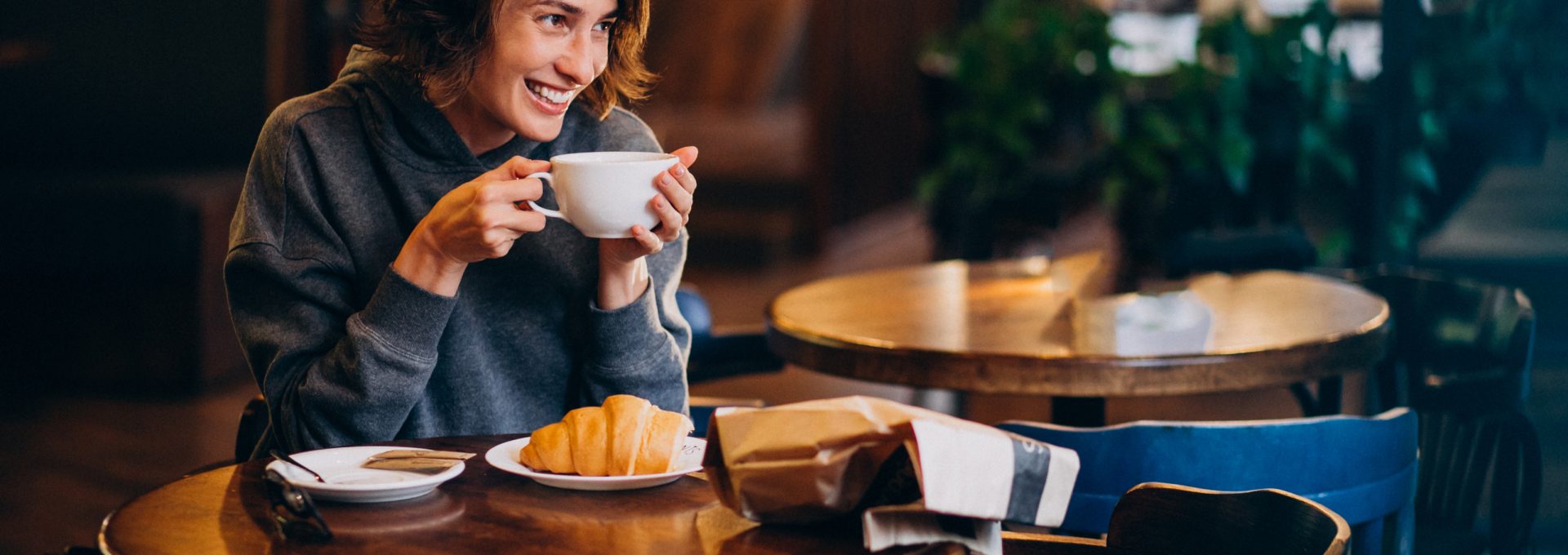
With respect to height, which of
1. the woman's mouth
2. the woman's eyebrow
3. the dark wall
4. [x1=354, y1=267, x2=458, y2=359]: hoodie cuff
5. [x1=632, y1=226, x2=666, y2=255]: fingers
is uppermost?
the woman's eyebrow

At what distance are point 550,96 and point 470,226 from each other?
9.2 inches

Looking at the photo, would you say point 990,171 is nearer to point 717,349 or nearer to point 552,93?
point 717,349

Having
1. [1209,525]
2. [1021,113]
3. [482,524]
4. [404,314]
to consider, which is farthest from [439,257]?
[1021,113]

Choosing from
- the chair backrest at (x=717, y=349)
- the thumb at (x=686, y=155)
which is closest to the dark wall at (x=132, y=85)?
the chair backrest at (x=717, y=349)

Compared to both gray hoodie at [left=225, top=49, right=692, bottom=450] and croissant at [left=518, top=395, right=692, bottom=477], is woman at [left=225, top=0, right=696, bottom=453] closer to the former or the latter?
gray hoodie at [left=225, top=49, right=692, bottom=450]

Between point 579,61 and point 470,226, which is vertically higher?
point 579,61

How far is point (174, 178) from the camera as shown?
4.29 meters

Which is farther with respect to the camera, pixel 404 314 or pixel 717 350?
pixel 717 350

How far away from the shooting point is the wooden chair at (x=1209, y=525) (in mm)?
1000

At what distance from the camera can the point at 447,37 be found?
135 cm

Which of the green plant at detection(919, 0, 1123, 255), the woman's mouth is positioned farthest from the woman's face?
the green plant at detection(919, 0, 1123, 255)

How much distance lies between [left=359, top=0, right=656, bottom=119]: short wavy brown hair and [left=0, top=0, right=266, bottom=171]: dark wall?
3.40 metres

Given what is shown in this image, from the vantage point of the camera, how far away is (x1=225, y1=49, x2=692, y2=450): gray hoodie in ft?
4.24

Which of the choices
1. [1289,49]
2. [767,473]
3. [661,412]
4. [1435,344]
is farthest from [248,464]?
[1289,49]
